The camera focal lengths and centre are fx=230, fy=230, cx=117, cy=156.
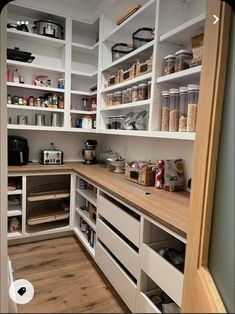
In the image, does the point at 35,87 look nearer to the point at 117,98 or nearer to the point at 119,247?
the point at 117,98

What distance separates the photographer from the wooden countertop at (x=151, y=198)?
1133 mm

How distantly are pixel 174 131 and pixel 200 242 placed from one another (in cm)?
98

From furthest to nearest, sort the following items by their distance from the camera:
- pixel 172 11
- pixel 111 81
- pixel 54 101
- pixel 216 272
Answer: pixel 54 101, pixel 111 81, pixel 172 11, pixel 216 272

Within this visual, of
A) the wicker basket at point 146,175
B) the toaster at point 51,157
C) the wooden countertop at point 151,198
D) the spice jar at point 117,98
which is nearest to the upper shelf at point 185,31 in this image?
the spice jar at point 117,98

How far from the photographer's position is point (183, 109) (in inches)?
58.9

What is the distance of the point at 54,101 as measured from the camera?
2.64 m

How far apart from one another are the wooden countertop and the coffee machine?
22.8 inches

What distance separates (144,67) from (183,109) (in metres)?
0.55

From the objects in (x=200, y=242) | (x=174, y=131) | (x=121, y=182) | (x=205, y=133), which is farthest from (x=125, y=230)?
(x=205, y=133)

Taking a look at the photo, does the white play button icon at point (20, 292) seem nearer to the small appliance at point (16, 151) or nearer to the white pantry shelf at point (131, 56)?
the white pantry shelf at point (131, 56)

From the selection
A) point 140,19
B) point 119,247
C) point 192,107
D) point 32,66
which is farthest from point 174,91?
point 32,66

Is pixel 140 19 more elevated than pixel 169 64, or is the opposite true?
pixel 140 19

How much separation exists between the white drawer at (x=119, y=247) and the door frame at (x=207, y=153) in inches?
28.9

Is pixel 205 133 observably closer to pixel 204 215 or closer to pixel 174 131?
pixel 204 215
